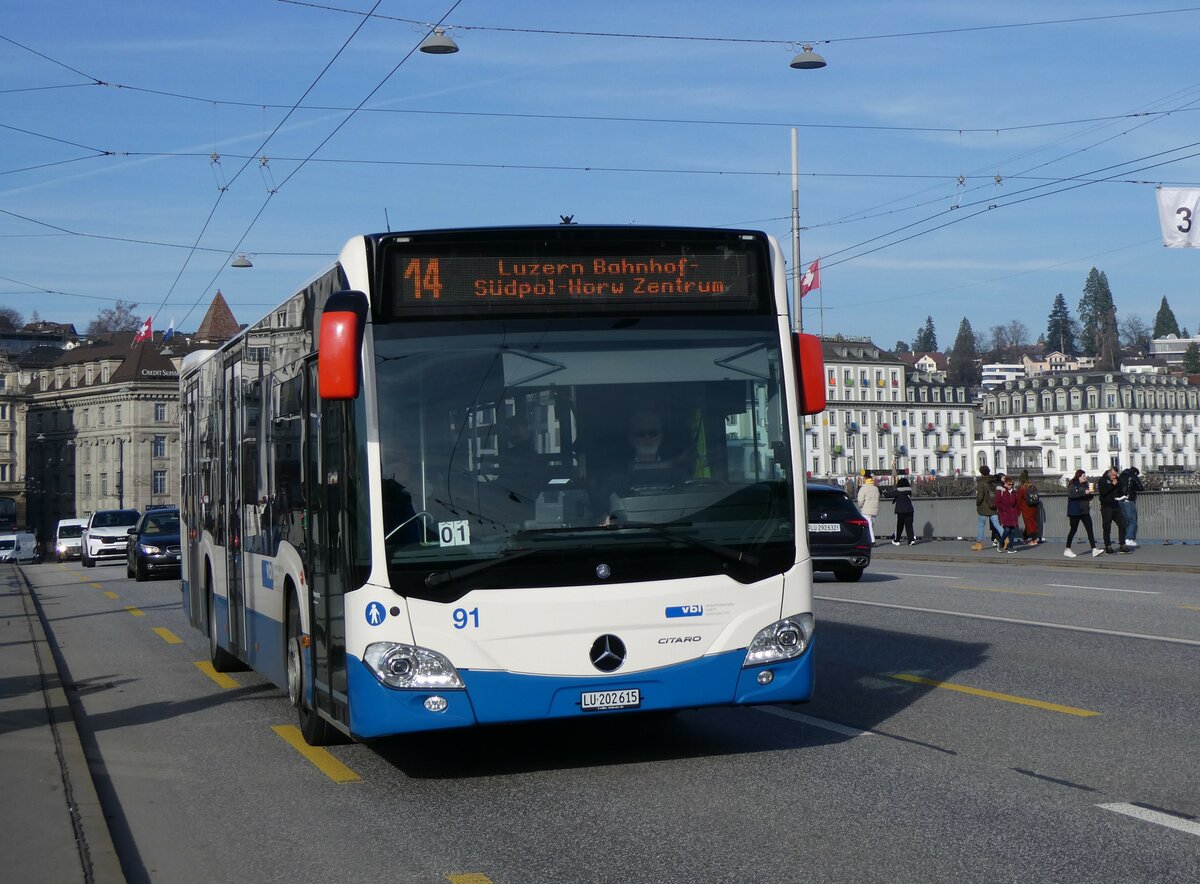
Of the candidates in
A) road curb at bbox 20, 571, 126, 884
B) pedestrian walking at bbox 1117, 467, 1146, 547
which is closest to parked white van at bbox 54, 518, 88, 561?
pedestrian walking at bbox 1117, 467, 1146, 547

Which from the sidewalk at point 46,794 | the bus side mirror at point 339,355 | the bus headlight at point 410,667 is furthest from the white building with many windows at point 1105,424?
the bus side mirror at point 339,355

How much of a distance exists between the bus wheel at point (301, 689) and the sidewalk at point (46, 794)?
51.8 inches

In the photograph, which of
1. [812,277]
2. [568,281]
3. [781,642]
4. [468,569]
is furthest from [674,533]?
[812,277]

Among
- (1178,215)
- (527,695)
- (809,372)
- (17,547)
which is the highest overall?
(1178,215)

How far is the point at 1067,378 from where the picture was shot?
142 metres

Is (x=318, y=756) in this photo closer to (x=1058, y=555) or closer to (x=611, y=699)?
(x=611, y=699)

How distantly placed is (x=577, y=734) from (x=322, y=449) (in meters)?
2.66

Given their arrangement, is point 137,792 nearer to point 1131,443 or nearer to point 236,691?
point 236,691

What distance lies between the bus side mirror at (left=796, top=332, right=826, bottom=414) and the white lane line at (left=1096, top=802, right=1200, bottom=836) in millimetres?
2573

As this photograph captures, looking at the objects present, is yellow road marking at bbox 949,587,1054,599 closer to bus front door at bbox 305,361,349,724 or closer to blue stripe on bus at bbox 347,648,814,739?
blue stripe on bus at bbox 347,648,814,739

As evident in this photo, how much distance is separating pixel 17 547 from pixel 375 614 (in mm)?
80178

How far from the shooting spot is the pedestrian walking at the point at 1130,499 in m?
29.8

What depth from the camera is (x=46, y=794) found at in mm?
8156

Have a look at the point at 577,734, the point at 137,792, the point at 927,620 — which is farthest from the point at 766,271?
the point at 927,620
